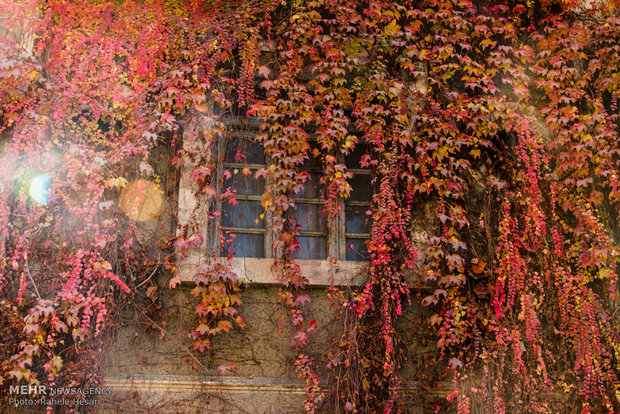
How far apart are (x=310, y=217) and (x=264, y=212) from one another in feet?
1.39

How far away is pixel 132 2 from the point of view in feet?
18.7

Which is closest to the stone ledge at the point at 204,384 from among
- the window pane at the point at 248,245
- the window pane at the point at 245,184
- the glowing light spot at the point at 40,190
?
the window pane at the point at 248,245

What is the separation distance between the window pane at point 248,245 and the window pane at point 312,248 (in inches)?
13.3

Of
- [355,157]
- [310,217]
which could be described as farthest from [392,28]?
[310,217]

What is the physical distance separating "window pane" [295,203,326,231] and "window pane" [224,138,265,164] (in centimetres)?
58

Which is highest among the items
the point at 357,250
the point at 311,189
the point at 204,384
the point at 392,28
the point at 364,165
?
the point at 392,28

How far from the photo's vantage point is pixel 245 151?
577 cm

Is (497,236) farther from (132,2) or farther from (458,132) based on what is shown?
(132,2)

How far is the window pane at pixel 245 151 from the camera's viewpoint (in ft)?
18.7

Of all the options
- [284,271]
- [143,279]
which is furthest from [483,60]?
[143,279]

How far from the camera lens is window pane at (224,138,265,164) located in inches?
224

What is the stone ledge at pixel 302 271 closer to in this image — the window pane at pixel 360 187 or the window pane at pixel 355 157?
the window pane at pixel 360 187

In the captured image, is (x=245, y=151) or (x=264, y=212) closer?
(x=264, y=212)

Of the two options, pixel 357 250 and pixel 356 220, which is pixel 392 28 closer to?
pixel 356 220
